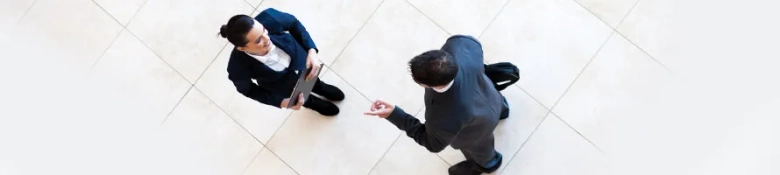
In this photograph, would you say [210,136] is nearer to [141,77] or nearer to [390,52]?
[141,77]

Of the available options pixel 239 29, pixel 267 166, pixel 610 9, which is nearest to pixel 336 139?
pixel 267 166

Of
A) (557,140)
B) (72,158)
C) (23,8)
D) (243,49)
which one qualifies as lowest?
(72,158)

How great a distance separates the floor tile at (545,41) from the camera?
3021mm

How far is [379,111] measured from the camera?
7.43 ft

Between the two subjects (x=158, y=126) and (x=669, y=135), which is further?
(x=158, y=126)

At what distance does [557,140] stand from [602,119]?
A: 0.22 meters

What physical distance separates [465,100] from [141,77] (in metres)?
1.98

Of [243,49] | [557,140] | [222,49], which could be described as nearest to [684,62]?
[557,140]

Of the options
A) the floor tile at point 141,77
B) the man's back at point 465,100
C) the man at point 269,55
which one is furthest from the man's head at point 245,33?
the floor tile at point 141,77

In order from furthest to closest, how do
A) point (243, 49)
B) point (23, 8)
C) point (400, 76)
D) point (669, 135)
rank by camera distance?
point (23, 8) < point (400, 76) < point (669, 135) < point (243, 49)

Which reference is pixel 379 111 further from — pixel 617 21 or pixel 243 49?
pixel 617 21

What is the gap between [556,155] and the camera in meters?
2.95

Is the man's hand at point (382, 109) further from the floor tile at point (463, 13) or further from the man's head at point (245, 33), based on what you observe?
the floor tile at point (463, 13)

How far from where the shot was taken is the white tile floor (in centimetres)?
298
